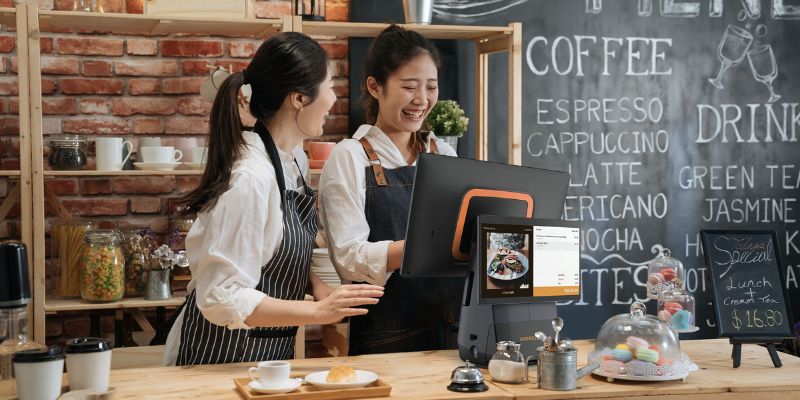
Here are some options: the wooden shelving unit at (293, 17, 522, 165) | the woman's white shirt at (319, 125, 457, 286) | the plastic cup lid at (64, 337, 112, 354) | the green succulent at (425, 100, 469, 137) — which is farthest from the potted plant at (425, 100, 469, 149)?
the plastic cup lid at (64, 337, 112, 354)

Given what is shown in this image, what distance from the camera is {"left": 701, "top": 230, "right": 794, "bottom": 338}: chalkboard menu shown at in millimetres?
2297

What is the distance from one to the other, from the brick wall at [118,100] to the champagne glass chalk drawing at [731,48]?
2257 mm

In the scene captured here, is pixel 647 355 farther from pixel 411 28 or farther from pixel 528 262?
pixel 411 28

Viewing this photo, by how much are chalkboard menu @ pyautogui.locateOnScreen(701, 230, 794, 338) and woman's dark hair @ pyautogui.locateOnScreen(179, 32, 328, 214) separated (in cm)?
110

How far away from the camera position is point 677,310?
2338mm

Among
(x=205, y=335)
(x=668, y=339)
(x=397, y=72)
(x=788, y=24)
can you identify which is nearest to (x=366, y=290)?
(x=205, y=335)

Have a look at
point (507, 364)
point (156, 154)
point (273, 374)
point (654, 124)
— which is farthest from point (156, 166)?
point (654, 124)

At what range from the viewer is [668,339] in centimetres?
205

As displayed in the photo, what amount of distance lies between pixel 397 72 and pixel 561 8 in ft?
5.83

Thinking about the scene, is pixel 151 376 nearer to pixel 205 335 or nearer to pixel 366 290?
pixel 205 335

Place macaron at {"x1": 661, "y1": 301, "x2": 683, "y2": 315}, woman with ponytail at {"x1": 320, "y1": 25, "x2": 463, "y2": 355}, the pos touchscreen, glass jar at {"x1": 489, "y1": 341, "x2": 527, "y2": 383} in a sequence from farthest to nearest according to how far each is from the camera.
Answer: woman with ponytail at {"x1": 320, "y1": 25, "x2": 463, "y2": 355}
macaron at {"x1": 661, "y1": 301, "x2": 683, "y2": 315}
the pos touchscreen
glass jar at {"x1": 489, "y1": 341, "x2": 527, "y2": 383}

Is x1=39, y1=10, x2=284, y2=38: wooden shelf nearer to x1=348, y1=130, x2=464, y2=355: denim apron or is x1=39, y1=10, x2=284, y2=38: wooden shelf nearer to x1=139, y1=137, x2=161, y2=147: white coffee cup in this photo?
x1=139, y1=137, x2=161, y2=147: white coffee cup

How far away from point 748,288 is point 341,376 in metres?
1.11

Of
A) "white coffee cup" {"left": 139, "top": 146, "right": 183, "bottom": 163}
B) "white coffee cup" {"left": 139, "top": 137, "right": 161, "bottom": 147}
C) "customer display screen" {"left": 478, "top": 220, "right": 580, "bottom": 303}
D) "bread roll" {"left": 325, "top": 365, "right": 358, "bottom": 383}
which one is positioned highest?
"white coffee cup" {"left": 139, "top": 137, "right": 161, "bottom": 147}
